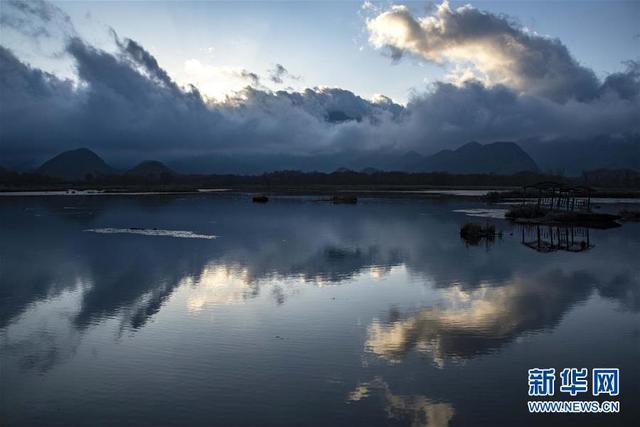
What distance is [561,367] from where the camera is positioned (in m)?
12.5

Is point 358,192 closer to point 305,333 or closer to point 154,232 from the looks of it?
point 154,232

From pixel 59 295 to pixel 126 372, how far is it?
9425mm

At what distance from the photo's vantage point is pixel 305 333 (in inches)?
596

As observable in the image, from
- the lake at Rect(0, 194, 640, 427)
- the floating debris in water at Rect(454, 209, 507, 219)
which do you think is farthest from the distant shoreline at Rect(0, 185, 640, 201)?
the lake at Rect(0, 194, 640, 427)

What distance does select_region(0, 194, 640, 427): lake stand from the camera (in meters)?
10.4

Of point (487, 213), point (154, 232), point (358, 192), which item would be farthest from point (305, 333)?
point (358, 192)

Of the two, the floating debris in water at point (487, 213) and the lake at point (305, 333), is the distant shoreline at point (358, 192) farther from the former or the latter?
the lake at point (305, 333)

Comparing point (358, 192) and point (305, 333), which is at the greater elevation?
point (358, 192)

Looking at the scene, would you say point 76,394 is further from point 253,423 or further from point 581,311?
point 581,311

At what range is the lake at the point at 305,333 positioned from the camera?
10.4 meters

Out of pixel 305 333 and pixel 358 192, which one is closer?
pixel 305 333

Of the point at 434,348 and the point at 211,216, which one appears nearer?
the point at 434,348

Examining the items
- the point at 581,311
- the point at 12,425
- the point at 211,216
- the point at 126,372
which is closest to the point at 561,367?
the point at 581,311

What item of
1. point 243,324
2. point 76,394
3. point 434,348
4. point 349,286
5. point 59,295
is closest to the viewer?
point 76,394
